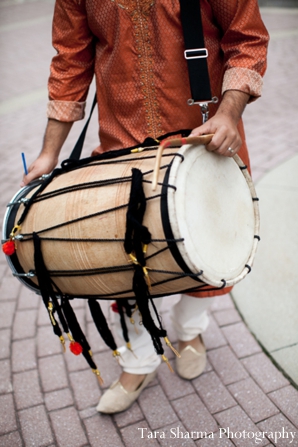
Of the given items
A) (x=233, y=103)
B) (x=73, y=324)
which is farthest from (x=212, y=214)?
(x=73, y=324)

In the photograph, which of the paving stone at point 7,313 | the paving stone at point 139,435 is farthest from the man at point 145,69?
the paving stone at point 7,313

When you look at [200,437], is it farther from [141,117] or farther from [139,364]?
[141,117]

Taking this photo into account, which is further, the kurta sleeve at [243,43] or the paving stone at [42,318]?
the paving stone at [42,318]

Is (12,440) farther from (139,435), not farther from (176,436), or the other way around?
(176,436)

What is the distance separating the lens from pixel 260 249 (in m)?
2.90

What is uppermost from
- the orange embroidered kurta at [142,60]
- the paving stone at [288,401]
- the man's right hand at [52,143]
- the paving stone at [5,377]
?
the orange embroidered kurta at [142,60]

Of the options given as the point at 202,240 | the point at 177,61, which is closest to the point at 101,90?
the point at 177,61

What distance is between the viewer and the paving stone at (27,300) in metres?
2.60

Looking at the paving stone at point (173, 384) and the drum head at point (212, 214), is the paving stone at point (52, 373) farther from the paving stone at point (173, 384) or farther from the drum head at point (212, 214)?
the drum head at point (212, 214)

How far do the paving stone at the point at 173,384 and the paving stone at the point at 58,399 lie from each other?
45 centimetres

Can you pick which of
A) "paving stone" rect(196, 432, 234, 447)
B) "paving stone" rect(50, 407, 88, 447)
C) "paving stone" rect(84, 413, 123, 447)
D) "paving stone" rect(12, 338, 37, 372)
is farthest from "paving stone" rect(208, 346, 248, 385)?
"paving stone" rect(12, 338, 37, 372)

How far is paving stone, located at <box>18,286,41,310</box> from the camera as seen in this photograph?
8.53 feet

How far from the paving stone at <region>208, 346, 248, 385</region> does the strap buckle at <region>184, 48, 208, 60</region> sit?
1.48 meters

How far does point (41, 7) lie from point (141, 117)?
44.1 feet
